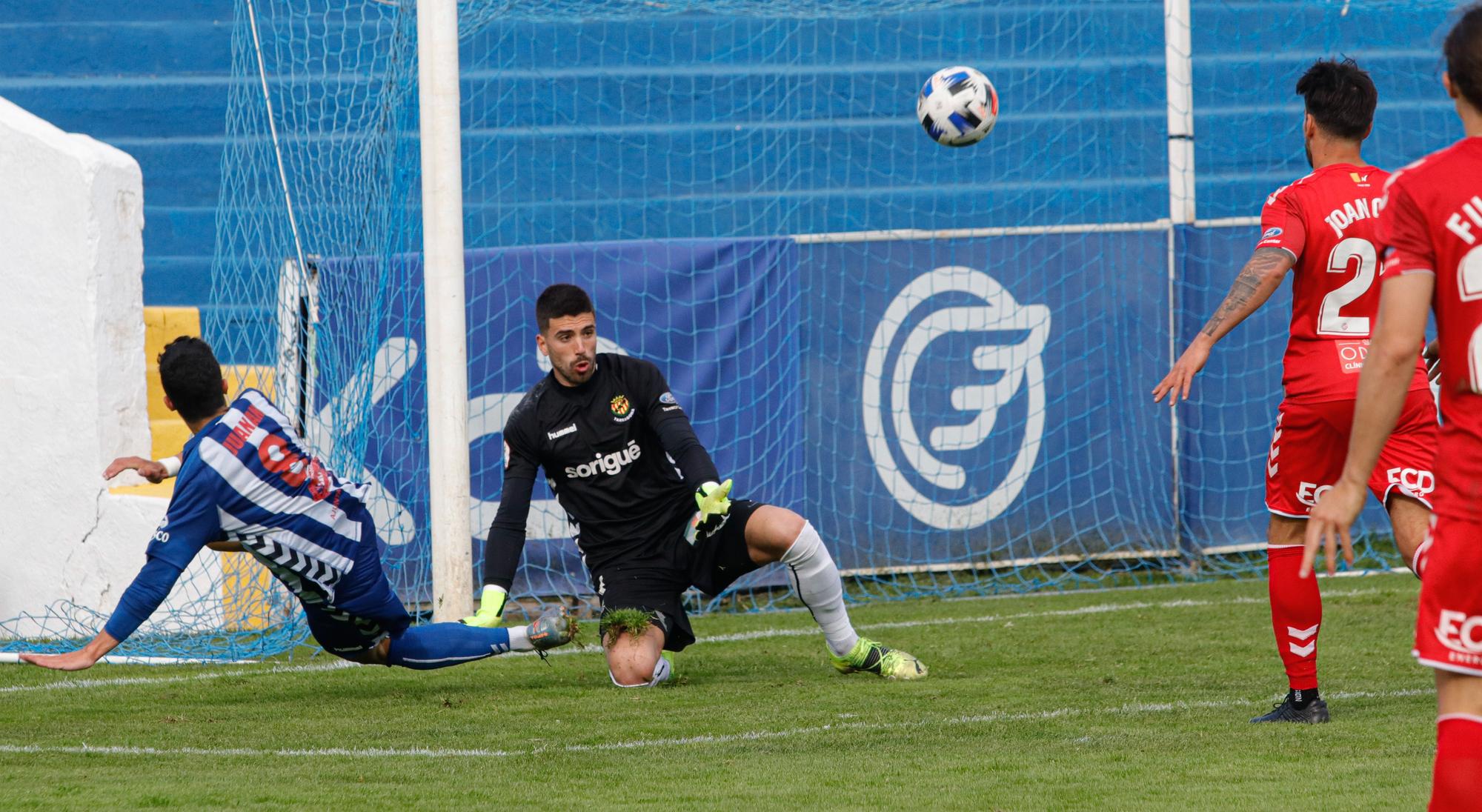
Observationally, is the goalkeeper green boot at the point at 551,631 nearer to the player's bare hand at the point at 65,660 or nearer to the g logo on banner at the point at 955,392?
the player's bare hand at the point at 65,660

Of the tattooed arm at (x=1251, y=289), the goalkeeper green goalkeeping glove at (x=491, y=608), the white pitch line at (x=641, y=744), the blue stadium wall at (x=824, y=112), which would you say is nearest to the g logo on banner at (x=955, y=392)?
the blue stadium wall at (x=824, y=112)

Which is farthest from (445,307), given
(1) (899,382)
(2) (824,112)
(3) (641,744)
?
(2) (824,112)

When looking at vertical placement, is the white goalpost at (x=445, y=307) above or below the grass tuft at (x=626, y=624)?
above

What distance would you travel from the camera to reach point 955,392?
363 inches

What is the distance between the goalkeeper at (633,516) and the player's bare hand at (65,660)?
4.55 ft

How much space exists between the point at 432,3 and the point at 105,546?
9.16 feet

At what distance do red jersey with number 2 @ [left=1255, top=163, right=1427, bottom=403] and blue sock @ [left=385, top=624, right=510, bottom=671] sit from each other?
2.76 metres

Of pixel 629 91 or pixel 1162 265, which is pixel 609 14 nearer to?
pixel 629 91

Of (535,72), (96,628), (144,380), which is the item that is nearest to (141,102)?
(535,72)

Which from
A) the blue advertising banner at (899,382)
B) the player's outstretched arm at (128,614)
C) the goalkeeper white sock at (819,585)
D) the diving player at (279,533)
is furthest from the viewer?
the blue advertising banner at (899,382)

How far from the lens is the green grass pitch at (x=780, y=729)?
4094 millimetres

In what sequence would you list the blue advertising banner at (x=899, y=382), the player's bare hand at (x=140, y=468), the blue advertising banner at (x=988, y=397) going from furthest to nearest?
the blue advertising banner at (x=988, y=397) → the blue advertising banner at (x=899, y=382) → the player's bare hand at (x=140, y=468)

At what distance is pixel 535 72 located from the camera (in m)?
11.8

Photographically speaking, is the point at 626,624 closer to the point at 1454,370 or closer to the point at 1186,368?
the point at 1186,368
